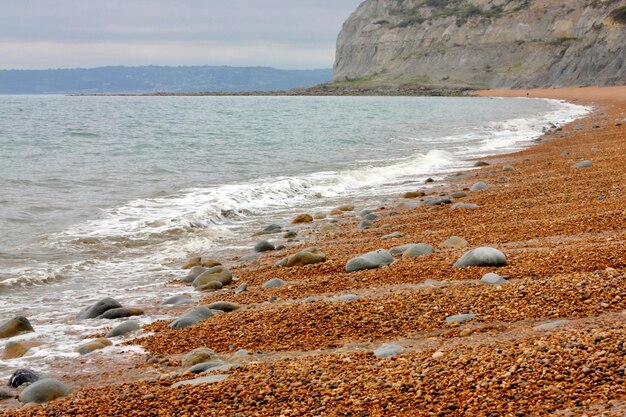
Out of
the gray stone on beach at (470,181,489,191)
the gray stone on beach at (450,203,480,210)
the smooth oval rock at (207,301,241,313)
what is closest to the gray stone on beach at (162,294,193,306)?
the smooth oval rock at (207,301,241,313)

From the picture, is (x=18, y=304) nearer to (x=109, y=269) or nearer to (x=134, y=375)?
(x=109, y=269)

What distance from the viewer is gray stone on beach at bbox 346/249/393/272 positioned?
324 inches

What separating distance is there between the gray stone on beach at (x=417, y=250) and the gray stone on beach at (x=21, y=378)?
4573 millimetres

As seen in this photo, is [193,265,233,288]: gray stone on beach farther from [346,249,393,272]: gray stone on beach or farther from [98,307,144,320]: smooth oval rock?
[346,249,393,272]: gray stone on beach

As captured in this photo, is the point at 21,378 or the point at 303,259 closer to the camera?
the point at 21,378

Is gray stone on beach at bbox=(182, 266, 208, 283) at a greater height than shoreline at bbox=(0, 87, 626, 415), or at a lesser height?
lesser

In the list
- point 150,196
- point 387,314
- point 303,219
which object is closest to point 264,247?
point 303,219

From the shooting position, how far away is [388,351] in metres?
5.12

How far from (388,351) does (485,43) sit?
418 feet

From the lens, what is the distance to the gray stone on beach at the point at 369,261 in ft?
27.0

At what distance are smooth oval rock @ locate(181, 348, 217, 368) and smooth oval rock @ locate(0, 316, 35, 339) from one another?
7.61 ft

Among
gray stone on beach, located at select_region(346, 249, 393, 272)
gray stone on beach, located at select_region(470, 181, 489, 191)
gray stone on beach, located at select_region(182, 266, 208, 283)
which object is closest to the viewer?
gray stone on beach, located at select_region(346, 249, 393, 272)

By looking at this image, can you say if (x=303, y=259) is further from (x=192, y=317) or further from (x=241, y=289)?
(x=192, y=317)

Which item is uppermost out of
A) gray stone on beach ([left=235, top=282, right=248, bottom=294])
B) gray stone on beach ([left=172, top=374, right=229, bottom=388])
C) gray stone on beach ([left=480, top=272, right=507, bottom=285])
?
gray stone on beach ([left=480, top=272, right=507, bottom=285])
